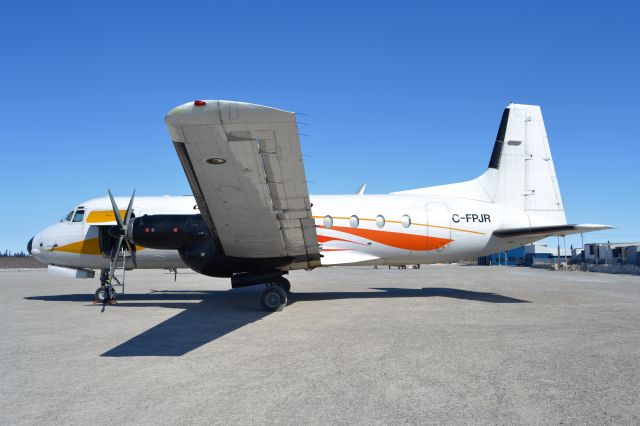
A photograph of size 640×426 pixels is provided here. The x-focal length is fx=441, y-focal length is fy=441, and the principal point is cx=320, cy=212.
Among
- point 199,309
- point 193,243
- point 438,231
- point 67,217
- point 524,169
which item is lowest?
point 199,309

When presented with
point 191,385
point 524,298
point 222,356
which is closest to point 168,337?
point 222,356

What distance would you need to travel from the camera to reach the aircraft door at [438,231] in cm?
1477

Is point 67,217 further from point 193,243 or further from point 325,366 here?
point 325,366

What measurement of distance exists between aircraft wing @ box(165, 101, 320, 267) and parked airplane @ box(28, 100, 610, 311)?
7cm

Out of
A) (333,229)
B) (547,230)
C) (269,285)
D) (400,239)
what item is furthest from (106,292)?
(547,230)

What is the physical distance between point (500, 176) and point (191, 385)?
13409 millimetres

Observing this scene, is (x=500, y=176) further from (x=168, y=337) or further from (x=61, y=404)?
(x=61, y=404)

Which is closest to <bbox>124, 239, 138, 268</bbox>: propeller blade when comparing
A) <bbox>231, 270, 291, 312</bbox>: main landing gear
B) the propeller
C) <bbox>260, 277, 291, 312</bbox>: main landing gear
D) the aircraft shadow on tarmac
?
the propeller

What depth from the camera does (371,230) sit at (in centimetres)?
1458

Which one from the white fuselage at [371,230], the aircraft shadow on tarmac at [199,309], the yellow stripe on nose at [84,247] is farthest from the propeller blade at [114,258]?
the aircraft shadow on tarmac at [199,309]

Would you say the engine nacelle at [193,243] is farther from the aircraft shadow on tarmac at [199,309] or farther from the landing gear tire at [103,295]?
the landing gear tire at [103,295]

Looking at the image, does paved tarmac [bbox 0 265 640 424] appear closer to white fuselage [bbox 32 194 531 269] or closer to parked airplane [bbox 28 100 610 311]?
parked airplane [bbox 28 100 610 311]

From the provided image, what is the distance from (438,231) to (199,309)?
8024 millimetres

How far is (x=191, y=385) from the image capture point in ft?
18.1
